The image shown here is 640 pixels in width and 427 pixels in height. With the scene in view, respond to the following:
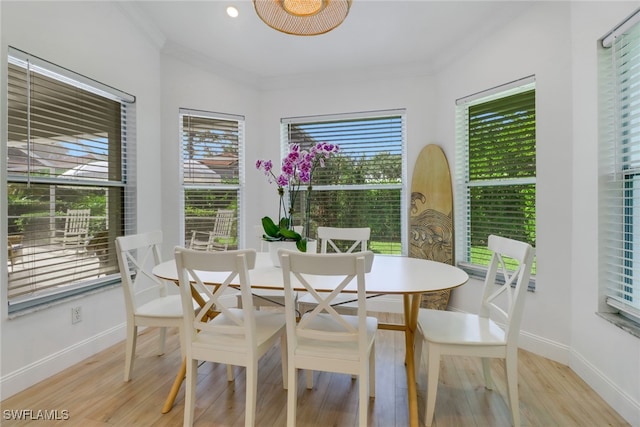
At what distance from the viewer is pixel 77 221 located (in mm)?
2420

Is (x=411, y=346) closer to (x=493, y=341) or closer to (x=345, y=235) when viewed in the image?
(x=493, y=341)

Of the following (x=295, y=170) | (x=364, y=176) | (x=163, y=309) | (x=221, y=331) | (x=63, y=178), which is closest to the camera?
(x=221, y=331)

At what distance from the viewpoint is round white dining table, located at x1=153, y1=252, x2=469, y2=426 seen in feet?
5.27

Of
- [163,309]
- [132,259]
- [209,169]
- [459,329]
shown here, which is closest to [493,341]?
[459,329]

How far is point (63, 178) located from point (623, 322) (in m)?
3.64

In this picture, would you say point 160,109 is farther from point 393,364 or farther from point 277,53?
point 393,364

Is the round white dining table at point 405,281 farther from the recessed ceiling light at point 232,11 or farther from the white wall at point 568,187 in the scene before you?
the recessed ceiling light at point 232,11

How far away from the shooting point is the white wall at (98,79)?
6.33 feet

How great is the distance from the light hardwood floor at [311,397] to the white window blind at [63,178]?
1.96 feet

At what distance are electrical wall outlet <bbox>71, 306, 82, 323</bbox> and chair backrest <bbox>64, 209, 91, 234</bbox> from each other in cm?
56

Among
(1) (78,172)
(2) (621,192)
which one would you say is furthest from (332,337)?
(1) (78,172)

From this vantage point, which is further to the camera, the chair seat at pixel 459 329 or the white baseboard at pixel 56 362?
the white baseboard at pixel 56 362

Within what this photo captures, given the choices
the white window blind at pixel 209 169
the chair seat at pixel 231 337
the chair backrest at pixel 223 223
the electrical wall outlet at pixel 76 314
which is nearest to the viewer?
the chair seat at pixel 231 337

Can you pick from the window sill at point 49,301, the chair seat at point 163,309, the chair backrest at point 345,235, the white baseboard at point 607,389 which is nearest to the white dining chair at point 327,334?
the chair seat at point 163,309
